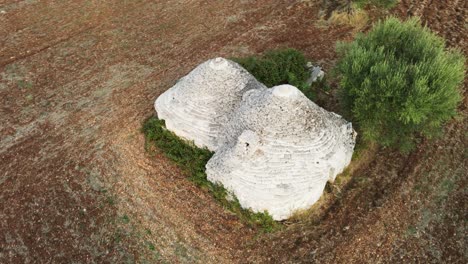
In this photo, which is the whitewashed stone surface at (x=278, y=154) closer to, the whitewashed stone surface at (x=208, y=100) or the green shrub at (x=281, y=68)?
the whitewashed stone surface at (x=208, y=100)

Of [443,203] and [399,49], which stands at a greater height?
[399,49]

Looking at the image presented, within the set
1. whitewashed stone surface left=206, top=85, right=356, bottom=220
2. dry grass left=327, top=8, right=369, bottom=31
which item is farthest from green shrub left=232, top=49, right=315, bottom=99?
dry grass left=327, top=8, right=369, bottom=31

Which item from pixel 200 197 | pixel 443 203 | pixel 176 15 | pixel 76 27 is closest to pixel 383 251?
pixel 443 203

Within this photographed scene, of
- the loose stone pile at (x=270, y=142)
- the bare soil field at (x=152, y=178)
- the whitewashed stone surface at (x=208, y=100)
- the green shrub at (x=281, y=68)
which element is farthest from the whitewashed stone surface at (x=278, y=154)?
the green shrub at (x=281, y=68)

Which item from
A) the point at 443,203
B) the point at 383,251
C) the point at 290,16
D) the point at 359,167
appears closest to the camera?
the point at 383,251

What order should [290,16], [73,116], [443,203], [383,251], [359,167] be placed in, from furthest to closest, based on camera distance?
[290,16], [73,116], [359,167], [443,203], [383,251]

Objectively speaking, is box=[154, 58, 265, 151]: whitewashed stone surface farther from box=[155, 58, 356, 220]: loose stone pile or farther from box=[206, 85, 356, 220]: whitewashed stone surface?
box=[206, 85, 356, 220]: whitewashed stone surface

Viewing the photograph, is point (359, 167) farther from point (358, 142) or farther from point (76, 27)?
point (76, 27)

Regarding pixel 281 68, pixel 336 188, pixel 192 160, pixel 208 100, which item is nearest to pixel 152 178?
pixel 192 160

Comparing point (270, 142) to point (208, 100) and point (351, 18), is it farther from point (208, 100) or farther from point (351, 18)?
point (351, 18)
